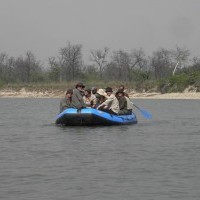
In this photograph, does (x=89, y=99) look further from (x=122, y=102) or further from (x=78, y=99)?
(x=78, y=99)

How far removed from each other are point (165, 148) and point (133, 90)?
5833 centimetres

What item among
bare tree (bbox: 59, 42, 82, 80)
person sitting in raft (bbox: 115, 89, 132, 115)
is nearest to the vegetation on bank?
bare tree (bbox: 59, 42, 82, 80)

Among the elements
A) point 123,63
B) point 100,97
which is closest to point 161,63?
point 123,63

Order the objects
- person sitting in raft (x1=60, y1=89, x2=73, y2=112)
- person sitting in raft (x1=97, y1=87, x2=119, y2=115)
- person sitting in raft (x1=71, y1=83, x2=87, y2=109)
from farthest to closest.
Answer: person sitting in raft (x1=60, y1=89, x2=73, y2=112) < person sitting in raft (x1=97, y1=87, x2=119, y2=115) < person sitting in raft (x1=71, y1=83, x2=87, y2=109)

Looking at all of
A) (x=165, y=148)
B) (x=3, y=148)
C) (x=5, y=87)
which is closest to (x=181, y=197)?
(x=165, y=148)

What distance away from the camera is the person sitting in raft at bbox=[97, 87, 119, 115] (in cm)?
2423

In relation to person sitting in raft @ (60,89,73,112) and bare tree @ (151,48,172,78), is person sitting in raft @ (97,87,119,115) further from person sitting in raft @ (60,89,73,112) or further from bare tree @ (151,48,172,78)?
bare tree @ (151,48,172,78)

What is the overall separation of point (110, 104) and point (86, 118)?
3.37 feet

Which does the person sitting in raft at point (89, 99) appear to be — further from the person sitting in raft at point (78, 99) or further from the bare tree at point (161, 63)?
the bare tree at point (161, 63)

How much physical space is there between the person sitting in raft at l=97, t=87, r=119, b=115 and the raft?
7.2 inches

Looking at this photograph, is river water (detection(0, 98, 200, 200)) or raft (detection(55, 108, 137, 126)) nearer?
river water (detection(0, 98, 200, 200))

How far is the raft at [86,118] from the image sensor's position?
2397cm

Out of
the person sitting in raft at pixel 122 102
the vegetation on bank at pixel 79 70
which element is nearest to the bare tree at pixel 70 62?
Answer: the vegetation on bank at pixel 79 70

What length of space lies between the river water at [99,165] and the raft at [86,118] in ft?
1.82
